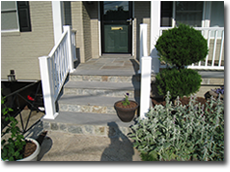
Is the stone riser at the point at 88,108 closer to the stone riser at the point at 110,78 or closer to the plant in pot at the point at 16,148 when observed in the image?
the stone riser at the point at 110,78

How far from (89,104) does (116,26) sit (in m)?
3.64

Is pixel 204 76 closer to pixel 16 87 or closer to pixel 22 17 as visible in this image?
pixel 22 17

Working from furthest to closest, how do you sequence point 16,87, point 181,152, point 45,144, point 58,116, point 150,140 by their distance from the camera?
point 16,87 → point 58,116 → point 45,144 → point 150,140 → point 181,152

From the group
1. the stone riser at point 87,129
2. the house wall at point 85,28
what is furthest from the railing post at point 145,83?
the house wall at point 85,28

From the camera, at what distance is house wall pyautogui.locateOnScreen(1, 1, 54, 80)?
5.02m

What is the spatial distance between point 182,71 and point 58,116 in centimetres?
253

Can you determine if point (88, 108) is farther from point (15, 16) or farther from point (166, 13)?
point (166, 13)

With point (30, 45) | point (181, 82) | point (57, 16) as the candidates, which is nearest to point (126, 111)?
point (181, 82)

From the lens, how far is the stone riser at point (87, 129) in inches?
116

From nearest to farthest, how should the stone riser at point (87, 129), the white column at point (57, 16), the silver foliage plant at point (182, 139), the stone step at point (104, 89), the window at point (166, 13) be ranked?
1. the silver foliage plant at point (182, 139)
2. the stone riser at point (87, 129)
3. the stone step at point (104, 89)
4. the white column at point (57, 16)
5. the window at point (166, 13)

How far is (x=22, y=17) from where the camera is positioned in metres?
5.14

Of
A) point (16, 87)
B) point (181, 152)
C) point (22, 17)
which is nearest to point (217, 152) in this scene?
point (181, 152)

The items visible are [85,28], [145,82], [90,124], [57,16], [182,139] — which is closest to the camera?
[182,139]

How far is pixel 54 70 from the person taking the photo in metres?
3.35
